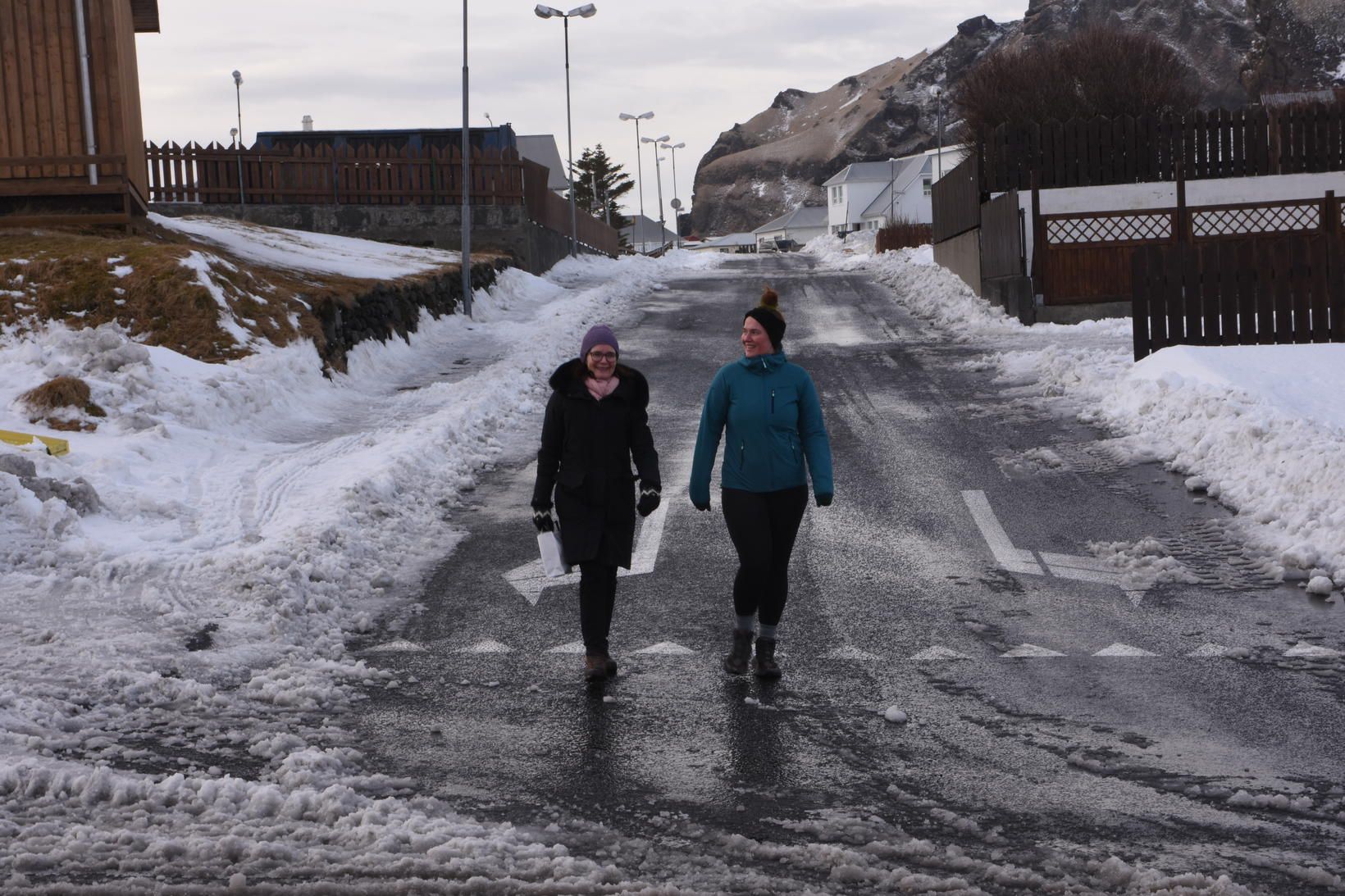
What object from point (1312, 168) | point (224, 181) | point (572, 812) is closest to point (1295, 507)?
point (572, 812)

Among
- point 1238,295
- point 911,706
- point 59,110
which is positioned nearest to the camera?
point 911,706

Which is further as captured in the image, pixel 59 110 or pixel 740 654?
pixel 59 110

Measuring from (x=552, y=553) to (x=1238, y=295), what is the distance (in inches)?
483

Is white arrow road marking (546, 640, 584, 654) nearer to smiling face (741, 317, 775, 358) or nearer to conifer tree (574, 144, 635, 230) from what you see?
smiling face (741, 317, 775, 358)

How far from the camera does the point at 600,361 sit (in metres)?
6.68

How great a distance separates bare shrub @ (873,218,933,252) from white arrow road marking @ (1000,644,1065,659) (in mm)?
43293

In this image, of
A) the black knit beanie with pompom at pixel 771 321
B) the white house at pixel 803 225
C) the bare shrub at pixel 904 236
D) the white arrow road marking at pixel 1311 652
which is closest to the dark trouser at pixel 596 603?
the black knit beanie with pompom at pixel 771 321

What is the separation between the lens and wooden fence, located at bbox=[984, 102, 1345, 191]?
80.3 ft

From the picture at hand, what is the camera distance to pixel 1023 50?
5072 cm

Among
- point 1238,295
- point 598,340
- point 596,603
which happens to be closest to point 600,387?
point 598,340

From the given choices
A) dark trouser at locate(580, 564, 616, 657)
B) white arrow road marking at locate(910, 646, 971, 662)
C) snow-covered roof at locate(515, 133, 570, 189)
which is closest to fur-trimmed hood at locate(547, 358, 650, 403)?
dark trouser at locate(580, 564, 616, 657)

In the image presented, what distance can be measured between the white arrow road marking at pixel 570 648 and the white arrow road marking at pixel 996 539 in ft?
9.79

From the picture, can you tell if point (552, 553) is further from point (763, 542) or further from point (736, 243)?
point (736, 243)

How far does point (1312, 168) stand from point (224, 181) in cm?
2427
